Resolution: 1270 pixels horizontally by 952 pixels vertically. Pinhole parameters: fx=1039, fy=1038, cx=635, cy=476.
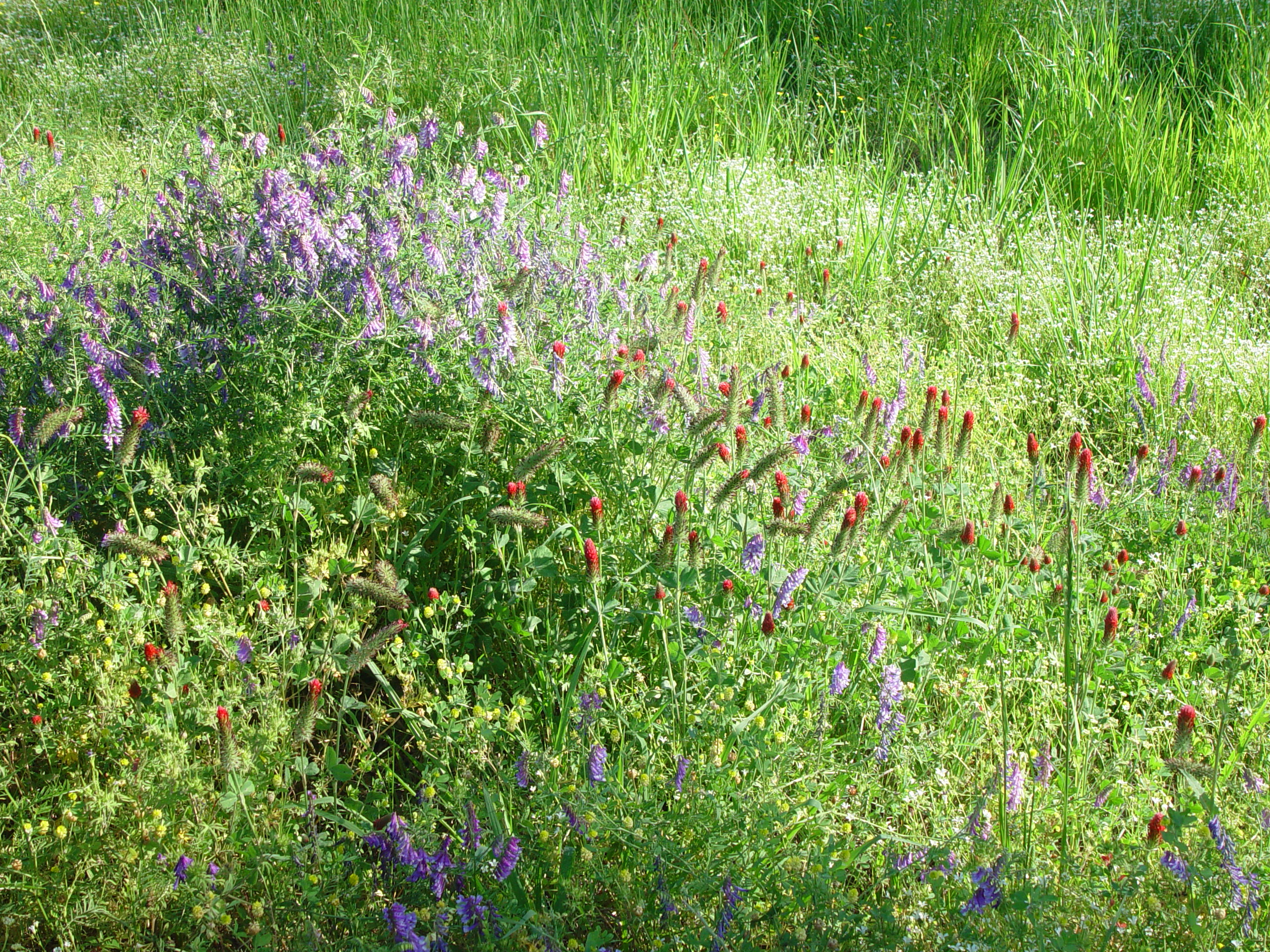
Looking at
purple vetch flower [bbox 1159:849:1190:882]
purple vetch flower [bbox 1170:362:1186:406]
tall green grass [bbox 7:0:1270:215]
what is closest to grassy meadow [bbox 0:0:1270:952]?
purple vetch flower [bbox 1159:849:1190:882]

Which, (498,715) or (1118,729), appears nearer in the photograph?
(498,715)

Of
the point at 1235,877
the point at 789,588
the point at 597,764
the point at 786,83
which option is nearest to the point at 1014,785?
the point at 1235,877

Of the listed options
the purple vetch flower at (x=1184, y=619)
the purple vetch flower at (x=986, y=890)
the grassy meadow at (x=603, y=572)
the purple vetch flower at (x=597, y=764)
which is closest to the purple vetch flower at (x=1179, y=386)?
the grassy meadow at (x=603, y=572)

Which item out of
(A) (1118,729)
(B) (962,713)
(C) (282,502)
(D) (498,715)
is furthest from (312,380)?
(A) (1118,729)

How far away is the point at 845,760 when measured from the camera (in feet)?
7.02

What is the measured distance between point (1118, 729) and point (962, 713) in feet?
1.27

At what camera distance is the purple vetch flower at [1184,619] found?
2457 millimetres

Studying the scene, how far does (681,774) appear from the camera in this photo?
6.04 feet

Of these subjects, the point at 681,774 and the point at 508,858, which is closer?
the point at 508,858

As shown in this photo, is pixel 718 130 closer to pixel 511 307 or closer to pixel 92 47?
pixel 511 307

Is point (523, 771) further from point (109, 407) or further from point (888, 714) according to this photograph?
point (109, 407)

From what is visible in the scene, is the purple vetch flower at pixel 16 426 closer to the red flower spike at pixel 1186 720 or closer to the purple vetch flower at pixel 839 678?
the purple vetch flower at pixel 839 678

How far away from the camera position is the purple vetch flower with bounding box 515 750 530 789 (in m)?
1.83

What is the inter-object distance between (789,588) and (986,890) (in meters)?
0.71
